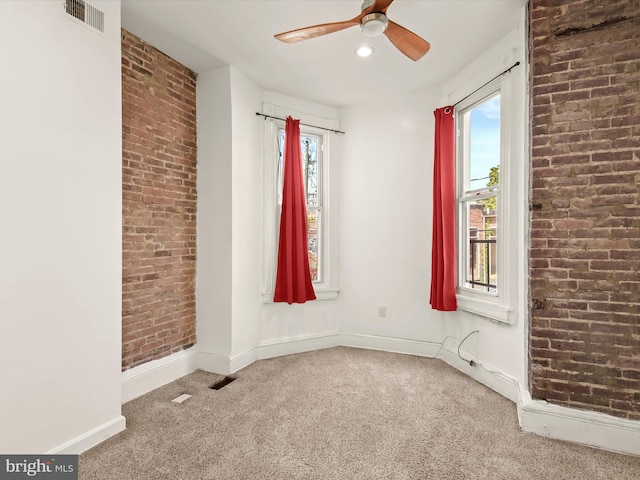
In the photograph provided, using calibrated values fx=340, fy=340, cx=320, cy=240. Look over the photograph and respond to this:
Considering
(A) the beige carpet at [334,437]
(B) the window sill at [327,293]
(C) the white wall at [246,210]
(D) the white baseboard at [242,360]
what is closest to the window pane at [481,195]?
(A) the beige carpet at [334,437]

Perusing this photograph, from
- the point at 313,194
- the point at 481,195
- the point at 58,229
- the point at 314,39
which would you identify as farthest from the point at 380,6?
the point at 313,194

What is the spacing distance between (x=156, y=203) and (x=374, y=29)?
87.0 inches

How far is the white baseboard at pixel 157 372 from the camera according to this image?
2.68m

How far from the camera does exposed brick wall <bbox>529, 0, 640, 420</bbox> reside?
2.09 m

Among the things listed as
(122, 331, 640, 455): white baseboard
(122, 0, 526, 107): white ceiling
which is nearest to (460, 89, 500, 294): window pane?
(122, 0, 526, 107): white ceiling

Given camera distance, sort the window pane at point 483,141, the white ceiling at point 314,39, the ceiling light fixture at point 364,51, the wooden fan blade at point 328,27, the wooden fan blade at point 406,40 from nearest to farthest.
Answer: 1. the wooden fan blade at point 328,27
2. the wooden fan blade at point 406,40
3. the white ceiling at point 314,39
4. the ceiling light fixture at point 364,51
5. the window pane at point 483,141

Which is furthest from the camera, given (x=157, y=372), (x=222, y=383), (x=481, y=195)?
(x=481, y=195)

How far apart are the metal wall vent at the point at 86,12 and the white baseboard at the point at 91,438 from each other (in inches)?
99.3

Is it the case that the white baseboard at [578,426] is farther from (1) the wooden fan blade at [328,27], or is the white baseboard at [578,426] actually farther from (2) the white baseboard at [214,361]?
(1) the wooden fan blade at [328,27]

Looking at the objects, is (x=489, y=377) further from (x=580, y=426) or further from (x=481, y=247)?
(x=481, y=247)

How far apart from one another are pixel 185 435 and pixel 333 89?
346 cm

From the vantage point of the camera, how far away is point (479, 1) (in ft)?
7.83

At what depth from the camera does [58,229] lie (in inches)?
76.5

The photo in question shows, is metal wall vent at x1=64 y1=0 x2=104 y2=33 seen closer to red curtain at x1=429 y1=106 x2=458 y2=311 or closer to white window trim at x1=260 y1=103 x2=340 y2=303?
white window trim at x1=260 y1=103 x2=340 y2=303
